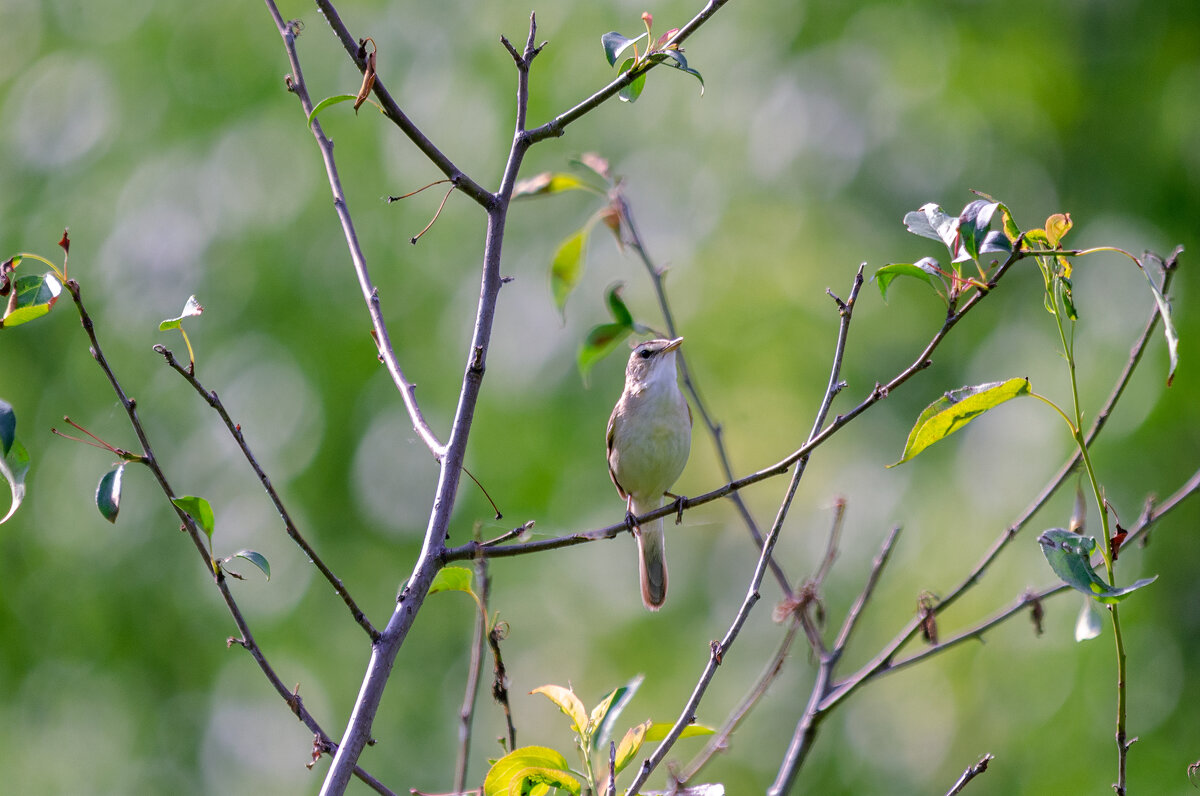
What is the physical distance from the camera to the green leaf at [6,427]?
5.80 ft

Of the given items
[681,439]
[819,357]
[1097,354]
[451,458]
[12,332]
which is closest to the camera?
[451,458]

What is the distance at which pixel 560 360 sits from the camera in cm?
767

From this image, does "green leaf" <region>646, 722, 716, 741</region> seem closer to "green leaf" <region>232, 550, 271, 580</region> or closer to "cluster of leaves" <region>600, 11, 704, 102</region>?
"green leaf" <region>232, 550, 271, 580</region>

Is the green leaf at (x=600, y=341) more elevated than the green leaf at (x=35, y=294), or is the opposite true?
the green leaf at (x=600, y=341)

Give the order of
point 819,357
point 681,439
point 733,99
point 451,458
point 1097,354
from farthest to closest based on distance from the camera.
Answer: point 733,99, point 819,357, point 1097,354, point 681,439, point 451,458

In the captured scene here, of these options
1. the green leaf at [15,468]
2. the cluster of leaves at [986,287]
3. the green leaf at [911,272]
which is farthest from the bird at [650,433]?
the green leaf at [15,468]

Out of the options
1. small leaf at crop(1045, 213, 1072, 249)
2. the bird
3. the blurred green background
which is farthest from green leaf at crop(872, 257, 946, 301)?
the blurred green background

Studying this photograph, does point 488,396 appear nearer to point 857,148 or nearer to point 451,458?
point 857,148

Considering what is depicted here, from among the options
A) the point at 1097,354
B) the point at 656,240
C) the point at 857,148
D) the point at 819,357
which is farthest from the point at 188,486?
the point at 1097,354

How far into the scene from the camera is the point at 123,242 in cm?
873

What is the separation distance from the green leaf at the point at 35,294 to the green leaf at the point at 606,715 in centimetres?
135

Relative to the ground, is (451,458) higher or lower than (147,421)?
lower

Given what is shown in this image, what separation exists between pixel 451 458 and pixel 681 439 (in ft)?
8.05

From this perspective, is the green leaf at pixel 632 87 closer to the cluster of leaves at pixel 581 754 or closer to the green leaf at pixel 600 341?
the green leaf at pixel 600 341
